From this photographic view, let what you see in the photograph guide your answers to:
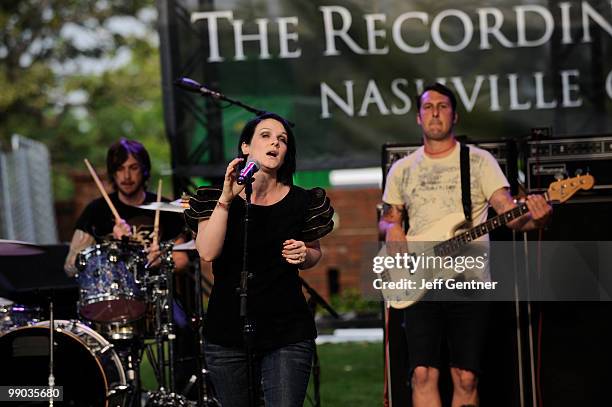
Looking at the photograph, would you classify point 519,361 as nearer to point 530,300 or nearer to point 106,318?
point 530,300

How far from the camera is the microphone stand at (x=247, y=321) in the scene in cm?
519

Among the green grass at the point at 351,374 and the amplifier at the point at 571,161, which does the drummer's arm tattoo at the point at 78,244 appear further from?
the amplifier at the point at 571,161

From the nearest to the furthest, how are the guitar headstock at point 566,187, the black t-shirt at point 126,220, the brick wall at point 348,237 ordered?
1. the guitar headstock at point 566,187
2. the black t-shirt at point 126,220
3. the brick wall at point 348,237

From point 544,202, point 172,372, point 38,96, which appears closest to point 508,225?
point 544,202

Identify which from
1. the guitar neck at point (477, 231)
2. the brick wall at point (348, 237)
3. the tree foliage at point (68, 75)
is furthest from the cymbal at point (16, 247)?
the tree foliage at point (68, 75)

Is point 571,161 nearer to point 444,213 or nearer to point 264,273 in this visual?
point 444,213

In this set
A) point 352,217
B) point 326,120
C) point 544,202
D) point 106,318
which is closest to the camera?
point 544,202

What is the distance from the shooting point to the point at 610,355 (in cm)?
785

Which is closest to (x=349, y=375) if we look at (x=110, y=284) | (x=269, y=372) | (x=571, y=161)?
(x=110, y=284)

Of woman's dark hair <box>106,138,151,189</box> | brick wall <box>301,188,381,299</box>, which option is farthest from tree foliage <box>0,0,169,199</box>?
woman's dark hair <box>106,138,151,189</box>

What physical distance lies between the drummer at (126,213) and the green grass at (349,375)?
1.59 meters

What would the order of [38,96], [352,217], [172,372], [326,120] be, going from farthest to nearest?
[38,96] < [352,217] < [326,120] < [172,372]

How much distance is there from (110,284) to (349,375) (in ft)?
11.8

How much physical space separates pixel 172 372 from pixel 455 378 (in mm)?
2099
